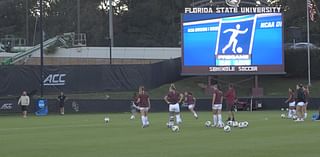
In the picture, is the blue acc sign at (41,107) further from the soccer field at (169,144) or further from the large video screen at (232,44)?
the soccer field at (169,144)

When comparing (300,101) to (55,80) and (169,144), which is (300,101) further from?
(55,80)

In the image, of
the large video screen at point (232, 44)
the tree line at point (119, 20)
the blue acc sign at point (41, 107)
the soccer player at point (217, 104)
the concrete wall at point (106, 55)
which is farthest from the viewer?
the tree line at point (119, 20)

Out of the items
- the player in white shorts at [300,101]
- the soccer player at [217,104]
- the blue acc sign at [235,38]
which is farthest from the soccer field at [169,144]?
the blue acc sign at [235,38]

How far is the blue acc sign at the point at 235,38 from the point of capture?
174ft

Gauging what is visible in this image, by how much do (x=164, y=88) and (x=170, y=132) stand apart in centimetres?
3279

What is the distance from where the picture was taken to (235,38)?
175 ft

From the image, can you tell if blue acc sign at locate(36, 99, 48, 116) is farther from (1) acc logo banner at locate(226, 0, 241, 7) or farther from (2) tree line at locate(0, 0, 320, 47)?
(2) tree line at locate(0, 0, 320, 47)

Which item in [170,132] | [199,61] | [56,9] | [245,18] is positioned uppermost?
[56,9]

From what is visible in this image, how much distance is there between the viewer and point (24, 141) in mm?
21984

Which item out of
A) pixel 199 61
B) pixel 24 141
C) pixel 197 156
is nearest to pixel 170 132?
pixel 24 141

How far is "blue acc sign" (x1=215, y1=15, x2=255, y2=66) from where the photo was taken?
A: 53062mm

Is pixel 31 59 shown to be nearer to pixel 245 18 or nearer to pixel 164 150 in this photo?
pixel 245 18

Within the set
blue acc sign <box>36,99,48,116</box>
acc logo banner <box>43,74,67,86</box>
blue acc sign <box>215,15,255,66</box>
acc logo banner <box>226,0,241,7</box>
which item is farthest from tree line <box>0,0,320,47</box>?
blue acc sign <box>36,99,48,116</box>

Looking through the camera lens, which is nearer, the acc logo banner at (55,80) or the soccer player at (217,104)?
the soccer player at (217,104)
